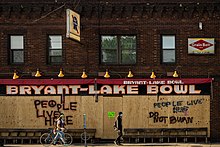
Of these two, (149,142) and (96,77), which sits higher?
(96,77)

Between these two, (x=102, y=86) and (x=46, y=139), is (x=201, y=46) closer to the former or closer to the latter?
(x=102, y=86)

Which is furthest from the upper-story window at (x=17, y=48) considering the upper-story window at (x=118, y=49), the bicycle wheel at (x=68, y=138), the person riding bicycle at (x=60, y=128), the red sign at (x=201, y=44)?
the red sign at (x=201, y=44)

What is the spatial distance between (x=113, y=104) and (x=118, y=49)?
3.14 m

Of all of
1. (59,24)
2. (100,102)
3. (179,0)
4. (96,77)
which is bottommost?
(100,102)

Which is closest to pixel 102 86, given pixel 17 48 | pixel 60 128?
pixel 60 128

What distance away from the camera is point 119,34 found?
2116 cm

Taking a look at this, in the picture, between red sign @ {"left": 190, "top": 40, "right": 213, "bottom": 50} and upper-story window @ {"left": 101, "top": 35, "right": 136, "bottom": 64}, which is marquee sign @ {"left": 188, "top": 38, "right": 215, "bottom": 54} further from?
upper-story window @ {"left": 101, "top": 35, "right": 136, "bottom": 64}

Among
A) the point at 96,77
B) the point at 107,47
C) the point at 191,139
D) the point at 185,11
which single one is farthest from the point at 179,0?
the point at 191,139

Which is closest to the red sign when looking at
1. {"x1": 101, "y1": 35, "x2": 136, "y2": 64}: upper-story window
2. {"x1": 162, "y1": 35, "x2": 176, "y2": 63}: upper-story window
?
{"x1": 162, "y1": 35, "x2": 176, "y2": 63}: upper-story window

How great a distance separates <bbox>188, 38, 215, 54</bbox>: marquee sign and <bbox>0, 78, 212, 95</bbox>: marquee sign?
1.65m

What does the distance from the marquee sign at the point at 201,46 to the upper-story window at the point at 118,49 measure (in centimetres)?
317

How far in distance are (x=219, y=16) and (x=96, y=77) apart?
25.0 ft

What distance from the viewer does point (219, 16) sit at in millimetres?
→ 20703

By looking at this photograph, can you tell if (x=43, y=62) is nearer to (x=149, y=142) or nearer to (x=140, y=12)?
(x=140, y=12)
